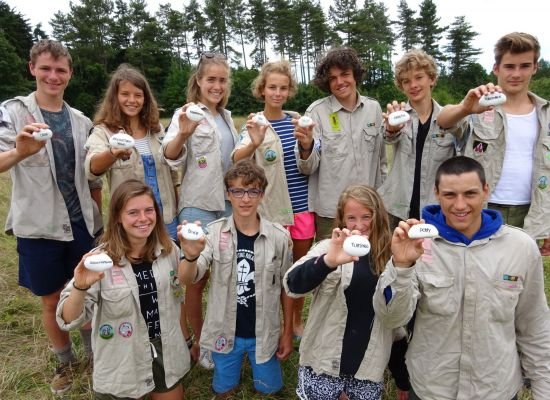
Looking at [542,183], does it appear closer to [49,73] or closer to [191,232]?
[191,232]

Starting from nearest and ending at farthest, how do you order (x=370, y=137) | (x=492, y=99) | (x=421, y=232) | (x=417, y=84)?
(x=421, y=232)
(x=492, y=99)
(x=417, y=84)
(x=370, y=137)

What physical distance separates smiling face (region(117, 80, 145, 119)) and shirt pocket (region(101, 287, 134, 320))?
59.3 inches

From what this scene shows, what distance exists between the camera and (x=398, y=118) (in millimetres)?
3260

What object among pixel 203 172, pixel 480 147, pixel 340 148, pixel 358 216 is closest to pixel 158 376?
pixel 203 172

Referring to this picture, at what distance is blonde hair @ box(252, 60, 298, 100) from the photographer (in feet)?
12.2

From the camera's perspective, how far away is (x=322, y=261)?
239 cm

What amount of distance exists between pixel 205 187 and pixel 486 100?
2.20 meters

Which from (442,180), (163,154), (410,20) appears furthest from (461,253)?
(410,20)

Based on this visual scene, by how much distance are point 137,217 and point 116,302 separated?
1.87ft

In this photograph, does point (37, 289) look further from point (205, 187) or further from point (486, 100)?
point (486, 100)

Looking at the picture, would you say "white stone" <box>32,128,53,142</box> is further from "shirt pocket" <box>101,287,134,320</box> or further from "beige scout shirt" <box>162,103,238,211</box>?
"shirt pocket" <box>101,287,134,320</box>

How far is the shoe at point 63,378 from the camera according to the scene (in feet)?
11.2

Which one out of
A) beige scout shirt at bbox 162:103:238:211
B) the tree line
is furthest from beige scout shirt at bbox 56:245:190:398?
the tree line

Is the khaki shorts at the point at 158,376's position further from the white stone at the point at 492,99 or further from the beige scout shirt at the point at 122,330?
the white stone at the point at 492,99
